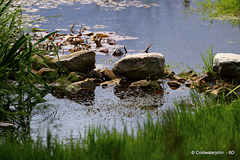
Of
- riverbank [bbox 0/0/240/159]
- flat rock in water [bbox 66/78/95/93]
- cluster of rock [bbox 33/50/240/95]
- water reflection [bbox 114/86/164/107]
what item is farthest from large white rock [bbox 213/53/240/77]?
flat rock in water [bbox 66/78/95/93]

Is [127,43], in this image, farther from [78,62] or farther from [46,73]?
[46,73]

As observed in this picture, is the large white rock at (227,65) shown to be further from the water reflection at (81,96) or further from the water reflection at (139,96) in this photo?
the water reflection at (81,96)

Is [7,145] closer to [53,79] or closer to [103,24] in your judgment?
[53,79]

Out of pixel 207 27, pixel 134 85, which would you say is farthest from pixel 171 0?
pixel 134 85

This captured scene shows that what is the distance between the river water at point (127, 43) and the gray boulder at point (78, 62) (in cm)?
47

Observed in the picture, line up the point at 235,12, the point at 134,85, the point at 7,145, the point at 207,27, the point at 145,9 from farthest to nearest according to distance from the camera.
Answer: the point at 145,9
the point at 235,12
the point at 207,27
the point at 134,85
the point at 7,145

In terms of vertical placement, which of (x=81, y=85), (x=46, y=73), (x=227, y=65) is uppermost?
(x=227, y=65)

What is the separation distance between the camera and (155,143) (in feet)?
8.89

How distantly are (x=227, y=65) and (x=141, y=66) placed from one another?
135 cm

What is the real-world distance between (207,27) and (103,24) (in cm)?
265

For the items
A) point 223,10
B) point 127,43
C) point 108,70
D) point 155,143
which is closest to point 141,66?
point 108,70

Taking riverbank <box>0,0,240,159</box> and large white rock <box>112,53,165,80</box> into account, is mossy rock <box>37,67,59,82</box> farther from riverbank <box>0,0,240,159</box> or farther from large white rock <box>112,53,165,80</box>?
riverbank <box>0,0,240,159</box>

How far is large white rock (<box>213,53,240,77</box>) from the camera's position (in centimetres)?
554

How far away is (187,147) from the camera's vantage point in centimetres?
272
